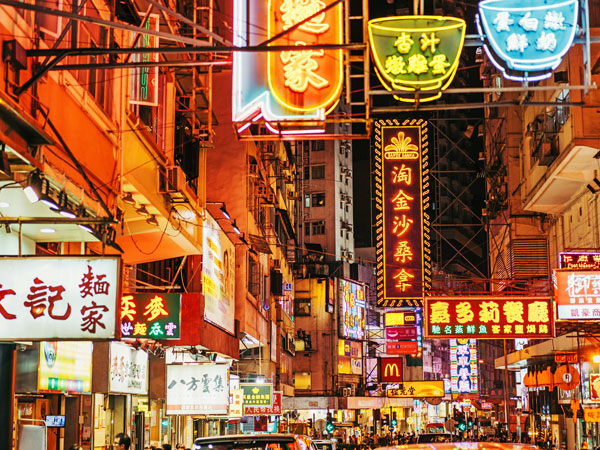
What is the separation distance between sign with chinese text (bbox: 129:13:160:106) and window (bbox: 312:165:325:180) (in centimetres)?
6889

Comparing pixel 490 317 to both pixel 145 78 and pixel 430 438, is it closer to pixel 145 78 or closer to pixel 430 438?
pixel 430 438

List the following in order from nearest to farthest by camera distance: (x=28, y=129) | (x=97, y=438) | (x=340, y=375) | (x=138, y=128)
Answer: (x=28, y=129) < (x=138, y=128) < (x=97, y=438) < (x=340, y=375)

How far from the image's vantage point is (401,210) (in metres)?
27.8

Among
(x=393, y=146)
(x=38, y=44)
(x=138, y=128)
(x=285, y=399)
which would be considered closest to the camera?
(x=38, y=44)

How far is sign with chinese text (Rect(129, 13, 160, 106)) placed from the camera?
49.5 feet

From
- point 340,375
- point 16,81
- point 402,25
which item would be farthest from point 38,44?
point 340,375

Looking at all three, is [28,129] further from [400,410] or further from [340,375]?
[400,410]

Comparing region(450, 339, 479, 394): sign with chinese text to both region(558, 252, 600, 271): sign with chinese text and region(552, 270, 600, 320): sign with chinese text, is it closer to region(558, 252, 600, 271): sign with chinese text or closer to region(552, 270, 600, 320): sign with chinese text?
region(558, 252, 600, 271): sign with chinese text

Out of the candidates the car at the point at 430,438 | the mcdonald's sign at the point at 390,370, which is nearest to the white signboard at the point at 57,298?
the car at the point at 430,438

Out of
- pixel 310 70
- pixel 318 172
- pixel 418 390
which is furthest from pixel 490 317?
pixel 318 172

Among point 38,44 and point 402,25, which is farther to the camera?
point 402,25

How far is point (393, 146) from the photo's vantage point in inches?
1108

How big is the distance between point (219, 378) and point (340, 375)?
175ft

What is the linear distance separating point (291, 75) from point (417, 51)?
2.76 metres
